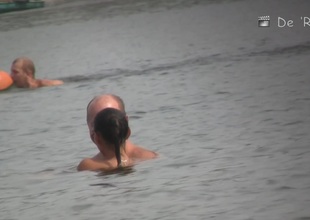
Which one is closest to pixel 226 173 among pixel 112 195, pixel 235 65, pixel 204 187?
pixel 204 187

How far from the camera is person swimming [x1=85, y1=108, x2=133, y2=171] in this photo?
9.10m

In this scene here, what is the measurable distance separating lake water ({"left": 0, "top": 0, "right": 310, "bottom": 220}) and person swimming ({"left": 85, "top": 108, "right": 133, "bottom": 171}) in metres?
0.27

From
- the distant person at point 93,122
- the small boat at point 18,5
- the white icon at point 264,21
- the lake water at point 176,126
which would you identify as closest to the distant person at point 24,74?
the lake water at point 176,126

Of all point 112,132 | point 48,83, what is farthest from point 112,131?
point 48,83

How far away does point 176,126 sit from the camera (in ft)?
43.1

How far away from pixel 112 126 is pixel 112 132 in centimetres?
6

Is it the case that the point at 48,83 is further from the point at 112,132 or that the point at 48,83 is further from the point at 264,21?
the point at 264,21

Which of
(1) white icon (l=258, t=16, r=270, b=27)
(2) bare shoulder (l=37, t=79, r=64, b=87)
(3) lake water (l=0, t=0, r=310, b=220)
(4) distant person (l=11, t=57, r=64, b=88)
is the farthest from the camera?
(1) white icon (l=258, t=16, r=270, b=27)

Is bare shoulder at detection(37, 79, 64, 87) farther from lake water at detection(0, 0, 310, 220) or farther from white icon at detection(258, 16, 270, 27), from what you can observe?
white icon at detection(258, 16, 270, 27)

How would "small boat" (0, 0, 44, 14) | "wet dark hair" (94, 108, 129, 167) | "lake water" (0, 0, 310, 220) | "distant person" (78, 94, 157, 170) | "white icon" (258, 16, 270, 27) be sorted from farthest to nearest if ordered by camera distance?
"small boat" (0, 0, 44, 14) < "white icon" (258, 16, 270, 27) < "distant person" (78, 94, 157, 170) < "wet dark hair" (94, 108, 129, 167) < "lake water" (0, 0, 310, 220)

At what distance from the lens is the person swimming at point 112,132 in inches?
358

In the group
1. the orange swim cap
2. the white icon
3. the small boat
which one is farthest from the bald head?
the small boat

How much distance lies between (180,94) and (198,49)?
8.01 metres

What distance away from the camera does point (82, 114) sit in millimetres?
15430
